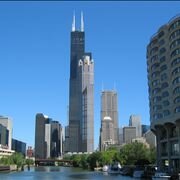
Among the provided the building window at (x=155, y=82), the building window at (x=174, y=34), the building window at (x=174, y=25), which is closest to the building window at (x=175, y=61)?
the building window at (x=174, y=34)

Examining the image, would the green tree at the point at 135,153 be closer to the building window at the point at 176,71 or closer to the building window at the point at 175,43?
the building window at the point at 176,71

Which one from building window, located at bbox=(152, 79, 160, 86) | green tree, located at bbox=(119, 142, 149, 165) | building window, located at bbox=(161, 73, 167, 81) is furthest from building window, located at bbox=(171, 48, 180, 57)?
green tree, located at bbox=(119, 142, 149, 165)

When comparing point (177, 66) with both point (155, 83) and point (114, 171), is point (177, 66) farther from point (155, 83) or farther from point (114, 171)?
point (114, 171)

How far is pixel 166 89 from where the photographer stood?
153500 mm

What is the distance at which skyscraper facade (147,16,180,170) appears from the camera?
146 meters

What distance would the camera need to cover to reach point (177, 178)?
105938mm

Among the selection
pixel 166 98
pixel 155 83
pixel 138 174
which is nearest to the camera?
pixel 138 174

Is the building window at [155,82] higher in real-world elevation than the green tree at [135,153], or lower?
higher

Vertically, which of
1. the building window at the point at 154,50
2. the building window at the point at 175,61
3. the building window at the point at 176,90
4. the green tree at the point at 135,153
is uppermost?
the building window at the point at 154,50

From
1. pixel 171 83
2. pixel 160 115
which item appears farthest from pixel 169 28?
pixel 160 115

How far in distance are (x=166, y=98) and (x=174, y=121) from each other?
11777 millimetres

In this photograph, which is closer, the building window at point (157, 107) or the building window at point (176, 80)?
the building window at point (176, 80)

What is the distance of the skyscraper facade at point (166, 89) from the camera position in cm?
14625

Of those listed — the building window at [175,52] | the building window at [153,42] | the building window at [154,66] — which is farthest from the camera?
the building window at [153,42]
